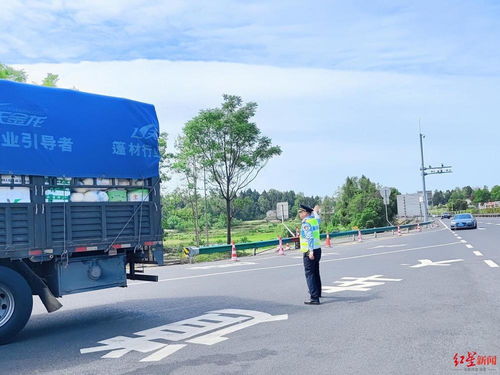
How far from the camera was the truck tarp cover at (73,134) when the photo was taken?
7027 millimetres

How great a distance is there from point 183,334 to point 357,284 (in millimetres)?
5393

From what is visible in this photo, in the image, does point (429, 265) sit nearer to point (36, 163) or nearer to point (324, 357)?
point (324, 357)

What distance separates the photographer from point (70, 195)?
7.49m

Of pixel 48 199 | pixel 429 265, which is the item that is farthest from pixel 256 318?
pixel 429 265

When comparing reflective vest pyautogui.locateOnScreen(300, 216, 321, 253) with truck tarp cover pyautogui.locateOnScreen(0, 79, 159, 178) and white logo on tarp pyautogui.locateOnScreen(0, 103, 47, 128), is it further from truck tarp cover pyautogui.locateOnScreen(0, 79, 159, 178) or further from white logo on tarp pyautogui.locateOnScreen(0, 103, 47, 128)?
white logo on tarp pyautogui.locateOnScreen(0, 103, 47, 128)

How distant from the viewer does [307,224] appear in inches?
364

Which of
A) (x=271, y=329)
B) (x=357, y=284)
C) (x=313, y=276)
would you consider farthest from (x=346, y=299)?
(x=271, y=329)

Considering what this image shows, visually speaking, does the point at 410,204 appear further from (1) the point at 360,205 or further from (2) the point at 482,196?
(2) the point at 482,196

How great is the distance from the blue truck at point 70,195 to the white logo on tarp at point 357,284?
13.1ft

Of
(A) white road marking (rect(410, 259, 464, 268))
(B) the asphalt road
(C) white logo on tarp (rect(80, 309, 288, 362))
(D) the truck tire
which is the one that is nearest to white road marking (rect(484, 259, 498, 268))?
(A) white road marking (rect(410, 259, 464, 268))

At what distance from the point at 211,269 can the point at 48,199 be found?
985cm

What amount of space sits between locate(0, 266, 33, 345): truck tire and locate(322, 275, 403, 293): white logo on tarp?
5796mm

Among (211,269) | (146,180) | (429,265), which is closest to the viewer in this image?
(146,180)

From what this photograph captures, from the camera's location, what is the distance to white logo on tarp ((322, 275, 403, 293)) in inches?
413
